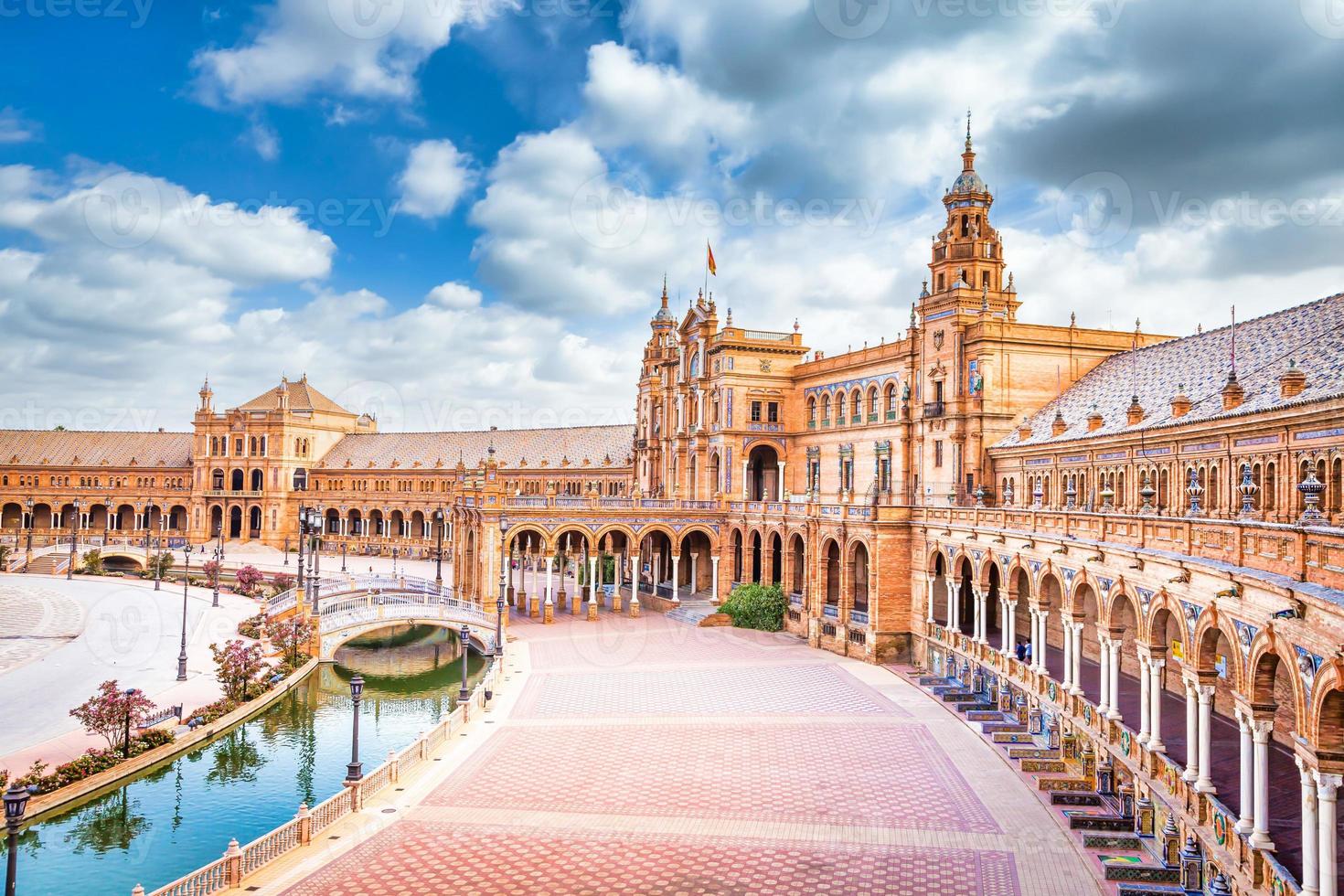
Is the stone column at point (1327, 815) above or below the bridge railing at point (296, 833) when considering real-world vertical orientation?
above

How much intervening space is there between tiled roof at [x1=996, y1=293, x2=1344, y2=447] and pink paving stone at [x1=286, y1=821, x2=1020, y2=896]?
14.7 meters

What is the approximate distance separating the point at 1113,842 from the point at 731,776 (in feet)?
30.8

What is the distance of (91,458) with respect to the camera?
103562mm

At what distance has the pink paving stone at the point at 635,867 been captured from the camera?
18828 millimetres

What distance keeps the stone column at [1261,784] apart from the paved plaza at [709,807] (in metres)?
3.83

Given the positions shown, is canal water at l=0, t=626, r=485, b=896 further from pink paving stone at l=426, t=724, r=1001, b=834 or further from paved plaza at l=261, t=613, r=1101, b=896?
pink paving stone at l=426, t=724, r=1001, b=834

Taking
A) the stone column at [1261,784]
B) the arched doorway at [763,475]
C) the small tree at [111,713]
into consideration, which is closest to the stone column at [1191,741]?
the stone column at [1261,784]

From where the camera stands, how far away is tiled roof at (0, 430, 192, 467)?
103000 mm

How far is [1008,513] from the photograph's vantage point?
31641mm

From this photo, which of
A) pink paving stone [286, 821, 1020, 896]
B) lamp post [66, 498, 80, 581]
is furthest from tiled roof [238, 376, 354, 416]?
pink paving stone [286, 821, 1020, 896]

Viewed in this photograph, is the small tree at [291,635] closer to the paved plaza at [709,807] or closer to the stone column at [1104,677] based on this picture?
the paved plaza at [709,807]

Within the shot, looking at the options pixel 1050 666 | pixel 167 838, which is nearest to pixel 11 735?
pixel 167 838

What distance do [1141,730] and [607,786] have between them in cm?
1305

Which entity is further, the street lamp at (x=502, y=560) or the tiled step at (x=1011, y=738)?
the street lamp at (x=502, y=560)
